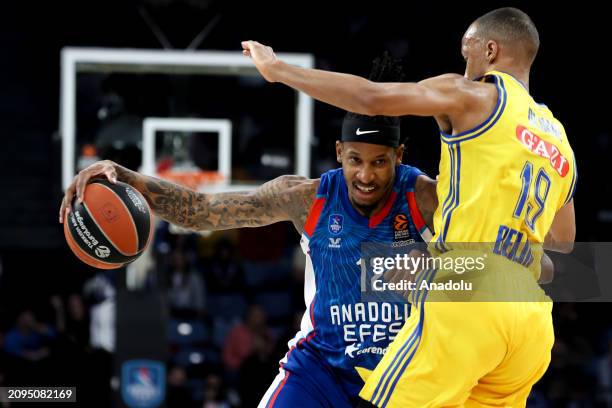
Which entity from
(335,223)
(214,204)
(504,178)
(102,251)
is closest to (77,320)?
(214,204)

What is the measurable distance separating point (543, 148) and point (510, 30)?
55 centimetres

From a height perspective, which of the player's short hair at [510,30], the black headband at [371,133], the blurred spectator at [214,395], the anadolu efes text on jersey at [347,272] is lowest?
the blurred spectator at [214,395]

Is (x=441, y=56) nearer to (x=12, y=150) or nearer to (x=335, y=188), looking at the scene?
(x=12, y=150)

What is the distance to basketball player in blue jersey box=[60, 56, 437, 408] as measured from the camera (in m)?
4.09

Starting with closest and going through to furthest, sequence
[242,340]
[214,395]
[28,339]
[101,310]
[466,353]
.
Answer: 1. [466,353]
2. [214,395]
3. [28,339]
4. [101,310]
5. [242,340]

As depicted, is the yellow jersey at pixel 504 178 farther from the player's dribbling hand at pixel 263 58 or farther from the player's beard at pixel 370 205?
the player's dribbling hand at pixel 263 58

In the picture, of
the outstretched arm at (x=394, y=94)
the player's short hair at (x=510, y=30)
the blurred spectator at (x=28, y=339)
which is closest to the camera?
the outstretched arm at (x=394, y=94)

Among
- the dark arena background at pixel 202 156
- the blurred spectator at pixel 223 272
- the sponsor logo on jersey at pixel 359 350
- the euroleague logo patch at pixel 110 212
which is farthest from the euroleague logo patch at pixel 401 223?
the blurred spectator at pixel 223 272

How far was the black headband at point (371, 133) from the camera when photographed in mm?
4180

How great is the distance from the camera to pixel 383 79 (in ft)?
14.2

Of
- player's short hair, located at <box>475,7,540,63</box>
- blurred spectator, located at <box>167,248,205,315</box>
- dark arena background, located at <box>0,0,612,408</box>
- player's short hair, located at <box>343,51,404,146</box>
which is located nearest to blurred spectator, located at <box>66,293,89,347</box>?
dark arena background, located at <box>0,0,612,408</box>

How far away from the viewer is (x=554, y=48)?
11.8 m

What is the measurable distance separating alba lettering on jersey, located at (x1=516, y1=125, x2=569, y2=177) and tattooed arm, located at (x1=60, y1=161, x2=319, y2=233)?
118 cm

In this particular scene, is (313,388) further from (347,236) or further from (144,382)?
(144,382)
